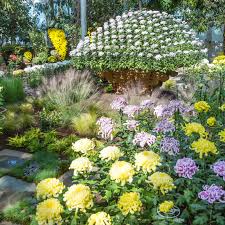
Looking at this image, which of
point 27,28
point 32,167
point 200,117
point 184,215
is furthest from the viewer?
point 27,28

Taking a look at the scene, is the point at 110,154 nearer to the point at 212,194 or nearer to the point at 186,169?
the point at 186,169

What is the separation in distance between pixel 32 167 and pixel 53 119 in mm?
1421

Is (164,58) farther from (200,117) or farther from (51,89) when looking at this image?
(200,117)

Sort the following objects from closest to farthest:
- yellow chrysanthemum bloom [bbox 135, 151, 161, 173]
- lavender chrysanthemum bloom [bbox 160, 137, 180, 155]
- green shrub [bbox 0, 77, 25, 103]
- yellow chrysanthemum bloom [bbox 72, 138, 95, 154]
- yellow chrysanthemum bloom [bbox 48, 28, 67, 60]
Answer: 1. yellow chrysanthemum bloom [bbox 135, 151, 161, 173]
2. lavender chrysanthemum bloom [bbox 160, 137, 180, 155]
3. yellow chrysanthemum bloom [bbox 72, 138, 95, 154]
4. green shrub [bbox 0, 77, 25, 103]
5. yellow chrysanthemum bloom [bbox 48, 28, 67, 60]

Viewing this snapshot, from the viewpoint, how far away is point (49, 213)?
1978mm

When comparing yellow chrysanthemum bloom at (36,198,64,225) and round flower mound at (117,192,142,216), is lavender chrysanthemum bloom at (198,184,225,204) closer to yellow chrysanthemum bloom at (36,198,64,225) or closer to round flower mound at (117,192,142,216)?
round flower mound at (117,192,142,216)

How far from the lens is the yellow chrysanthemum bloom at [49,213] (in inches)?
77.8

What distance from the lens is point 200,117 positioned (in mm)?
3176


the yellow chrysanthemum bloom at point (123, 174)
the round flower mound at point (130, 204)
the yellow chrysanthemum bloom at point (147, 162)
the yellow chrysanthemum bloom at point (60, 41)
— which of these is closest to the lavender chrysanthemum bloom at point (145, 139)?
the yellow chrysanthemum bloom at point (147, 162)

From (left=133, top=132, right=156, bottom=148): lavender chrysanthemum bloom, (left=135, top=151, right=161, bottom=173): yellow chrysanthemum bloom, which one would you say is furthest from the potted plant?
(left=135, top=151, right=161, bottom=173): yellow chrysanthemum bloom

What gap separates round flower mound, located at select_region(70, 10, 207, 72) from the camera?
7.19m

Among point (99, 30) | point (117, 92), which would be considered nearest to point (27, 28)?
point (99, 30)

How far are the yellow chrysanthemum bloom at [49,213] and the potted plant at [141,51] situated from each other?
5.28 metres

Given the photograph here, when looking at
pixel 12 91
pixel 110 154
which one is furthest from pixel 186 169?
pixel 12 91
